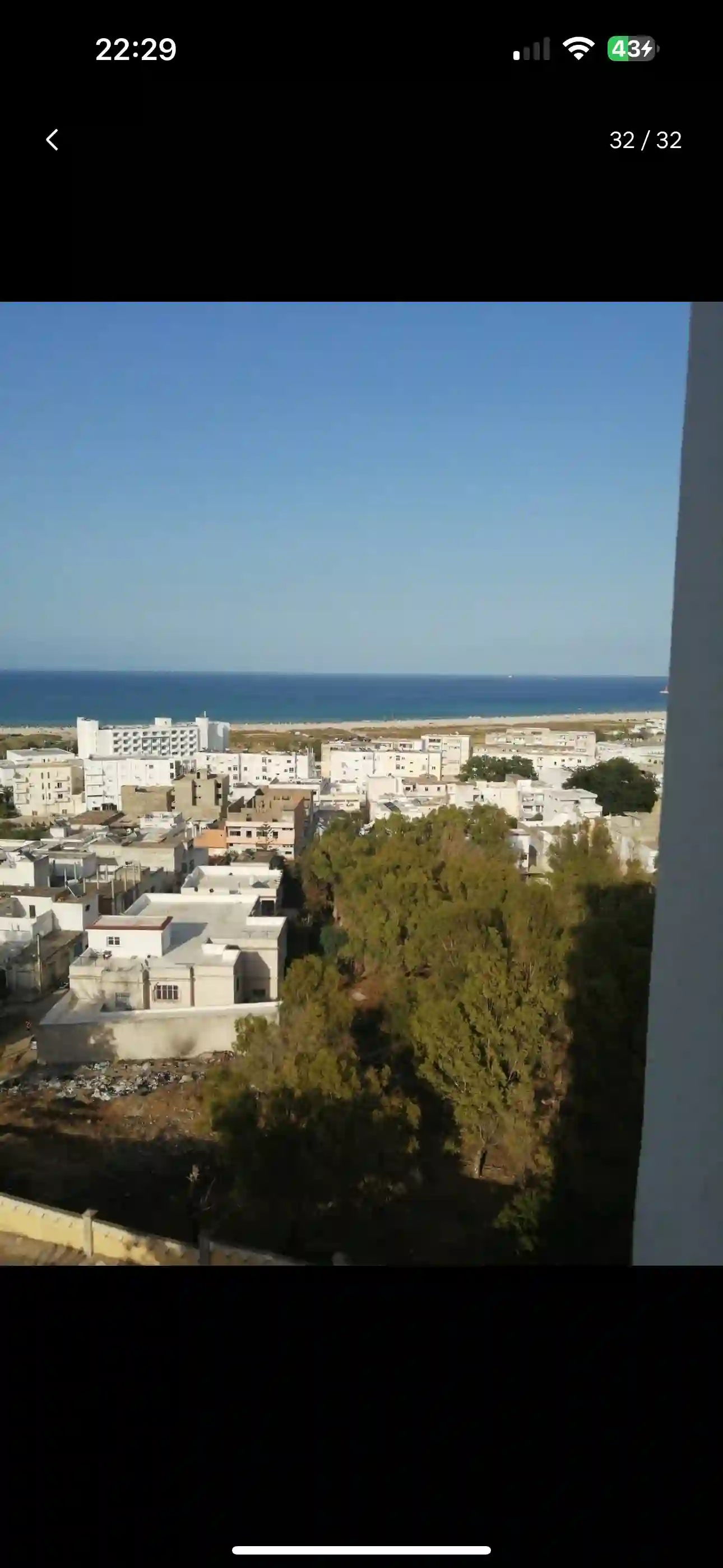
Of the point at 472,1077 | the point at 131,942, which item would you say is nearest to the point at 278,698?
the point at 131,942

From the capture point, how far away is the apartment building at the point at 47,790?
7152 millimetres

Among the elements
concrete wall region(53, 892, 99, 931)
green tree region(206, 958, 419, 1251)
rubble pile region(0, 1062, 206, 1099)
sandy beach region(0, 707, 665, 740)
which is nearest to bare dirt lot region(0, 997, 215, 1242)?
rubble pile region(0, 1062, 206, 1099)

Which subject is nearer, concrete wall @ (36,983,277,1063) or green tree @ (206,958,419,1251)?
green tree @ (206,958,419,1251)

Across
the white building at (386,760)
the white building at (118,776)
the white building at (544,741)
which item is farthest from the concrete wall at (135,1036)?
the white building at (544,741)

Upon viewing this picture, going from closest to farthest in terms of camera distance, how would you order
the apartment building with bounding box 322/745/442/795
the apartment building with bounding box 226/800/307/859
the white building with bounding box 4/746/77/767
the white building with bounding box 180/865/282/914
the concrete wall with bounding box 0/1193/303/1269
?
the concrete wall with bounding box 0/1193/303/1269 → the white building with bounding box 180/865/282/914 → the apartment building with bounding box 226/800/307/859 → the white building with bounding box 4/746/77/767 → the apartment building with bounding box 322/745/442/795

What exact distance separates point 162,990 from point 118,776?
395 centimetres

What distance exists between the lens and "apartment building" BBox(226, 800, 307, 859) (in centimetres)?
671

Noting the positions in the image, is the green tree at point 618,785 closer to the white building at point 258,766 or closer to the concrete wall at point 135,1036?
the concrete wall at point 135,1036

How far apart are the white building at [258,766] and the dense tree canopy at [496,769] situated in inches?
70.1
